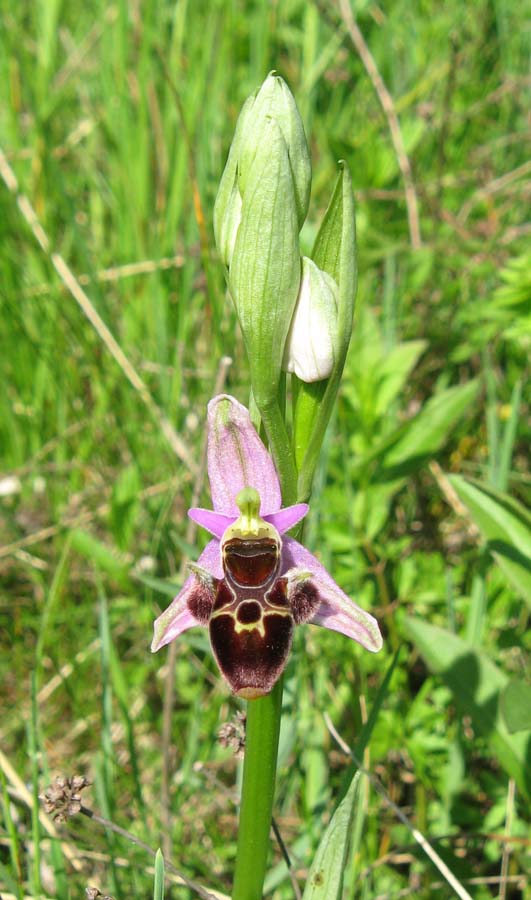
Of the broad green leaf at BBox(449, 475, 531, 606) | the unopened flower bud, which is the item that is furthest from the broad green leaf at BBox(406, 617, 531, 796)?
the unopened flower bud

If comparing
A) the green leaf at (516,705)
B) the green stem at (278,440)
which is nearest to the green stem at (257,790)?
the green stem at (278,440)

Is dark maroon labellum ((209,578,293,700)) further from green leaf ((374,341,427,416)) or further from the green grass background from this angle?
green leaf ((374,341,427,416))

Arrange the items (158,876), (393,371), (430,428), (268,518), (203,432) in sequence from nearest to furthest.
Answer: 1. (158,876)
2. (268,518)
3. (430,428)
4. (393,371)
5. (203,432)

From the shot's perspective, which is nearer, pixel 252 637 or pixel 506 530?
pixel 252 637

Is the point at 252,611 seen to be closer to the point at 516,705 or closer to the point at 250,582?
the point at 250,582

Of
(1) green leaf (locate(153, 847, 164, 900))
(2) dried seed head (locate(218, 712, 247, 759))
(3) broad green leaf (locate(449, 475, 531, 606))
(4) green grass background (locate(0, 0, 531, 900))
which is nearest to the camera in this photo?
(1) green leaf (locate(153, 847, 164, 900))

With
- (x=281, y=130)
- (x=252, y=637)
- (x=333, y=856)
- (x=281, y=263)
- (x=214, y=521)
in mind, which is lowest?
(x=333, y=856)

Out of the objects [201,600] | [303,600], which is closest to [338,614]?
[303,600]
